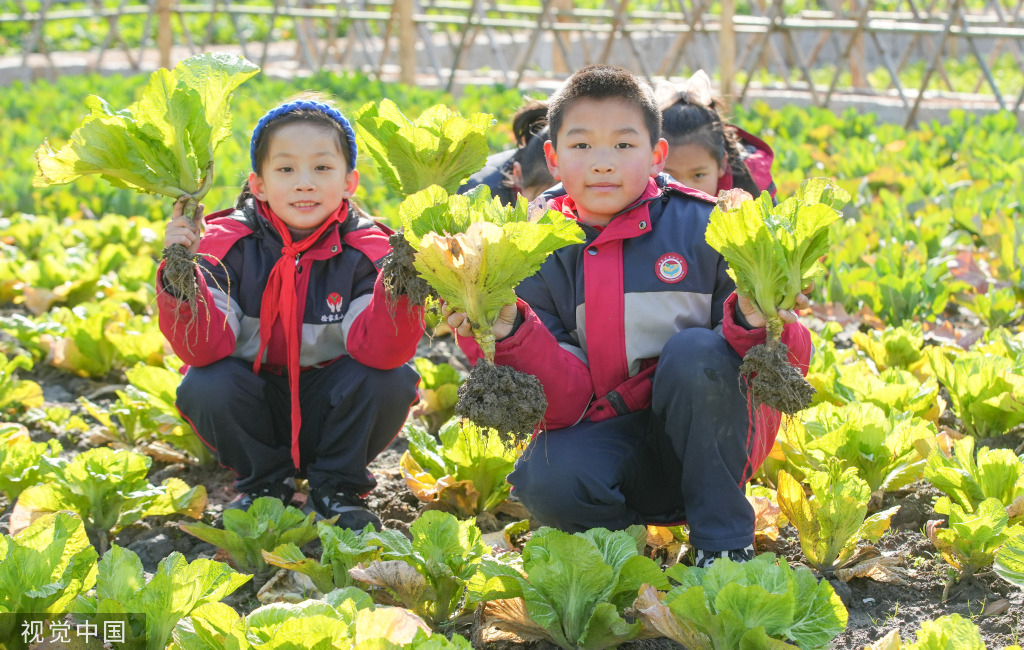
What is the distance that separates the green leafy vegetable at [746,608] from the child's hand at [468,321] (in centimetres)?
58

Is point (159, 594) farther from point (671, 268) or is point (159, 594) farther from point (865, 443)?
point (865, 443)

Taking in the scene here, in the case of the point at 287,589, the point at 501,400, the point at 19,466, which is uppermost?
the point at 501,400

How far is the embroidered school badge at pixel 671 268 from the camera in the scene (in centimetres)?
241

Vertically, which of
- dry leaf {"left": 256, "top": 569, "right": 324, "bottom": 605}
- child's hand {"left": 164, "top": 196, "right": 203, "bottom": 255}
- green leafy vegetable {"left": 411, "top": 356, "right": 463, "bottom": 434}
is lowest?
dry leaf {"left": 256, "top": 569, "right": 324, "bottom": 605}

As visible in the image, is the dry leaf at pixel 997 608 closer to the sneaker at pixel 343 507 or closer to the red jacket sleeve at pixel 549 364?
the red jacket sleeve at pixel 549 364

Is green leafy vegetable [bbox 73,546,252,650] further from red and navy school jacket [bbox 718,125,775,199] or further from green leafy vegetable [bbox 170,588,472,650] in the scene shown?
red and navy school jacket [bbox 718,125,775,199]

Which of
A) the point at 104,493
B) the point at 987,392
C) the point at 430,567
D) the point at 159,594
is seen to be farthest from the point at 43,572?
the point at 987,392

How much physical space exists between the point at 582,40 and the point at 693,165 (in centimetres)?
1096

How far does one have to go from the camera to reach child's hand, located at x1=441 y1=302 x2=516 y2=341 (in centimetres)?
207

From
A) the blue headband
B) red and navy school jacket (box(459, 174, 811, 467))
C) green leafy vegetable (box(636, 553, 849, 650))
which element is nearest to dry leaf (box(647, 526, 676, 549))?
red and navy school jacket (box(459, 174, 811, 467))

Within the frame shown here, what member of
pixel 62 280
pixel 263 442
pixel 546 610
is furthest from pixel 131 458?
pixel 62 280

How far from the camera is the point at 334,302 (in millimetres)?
2799

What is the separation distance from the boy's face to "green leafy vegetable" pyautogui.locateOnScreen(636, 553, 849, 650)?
0.88 metres

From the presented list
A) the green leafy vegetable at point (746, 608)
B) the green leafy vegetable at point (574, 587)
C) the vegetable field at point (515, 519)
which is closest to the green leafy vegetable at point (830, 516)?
the vegetable field at point (515, 519)
